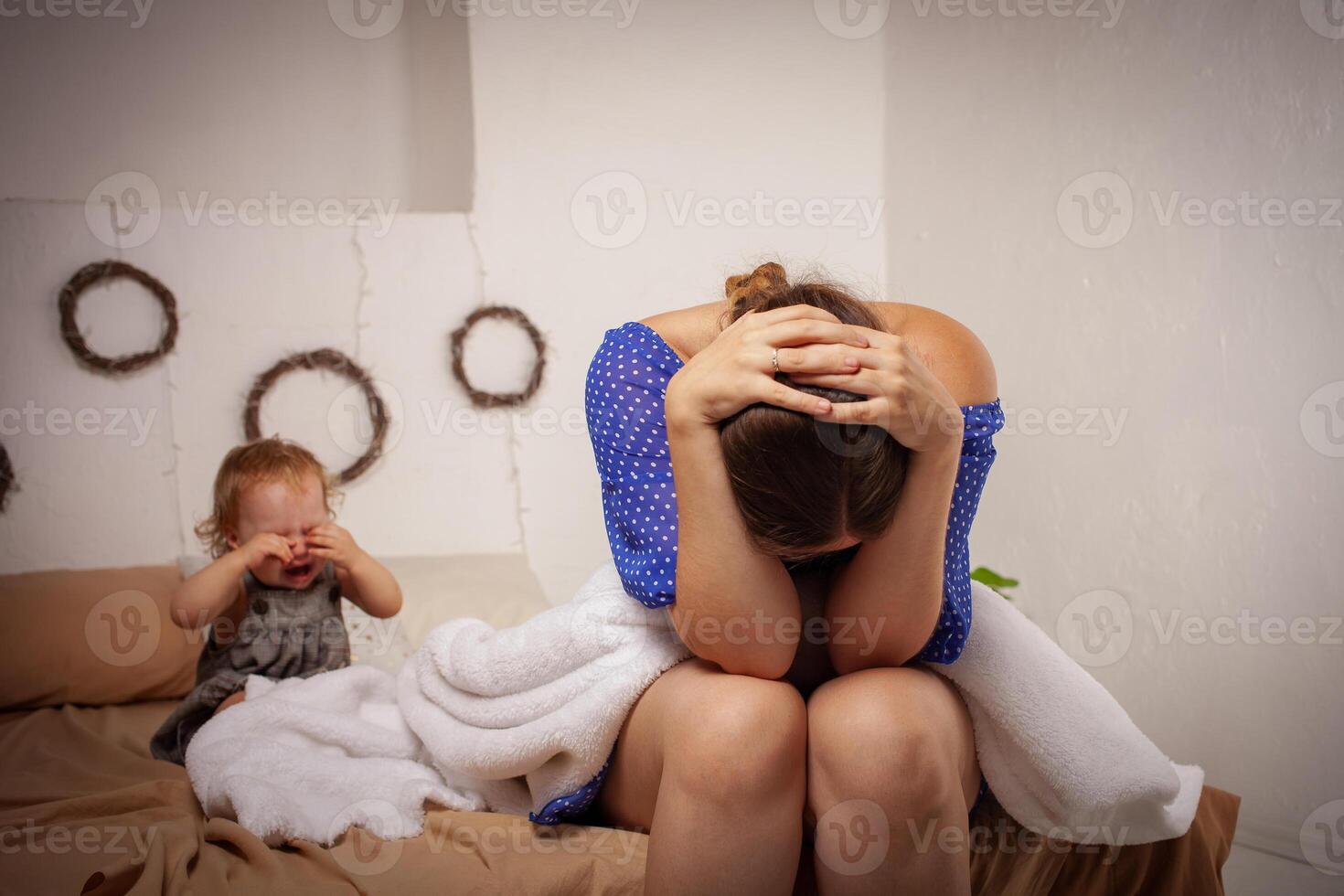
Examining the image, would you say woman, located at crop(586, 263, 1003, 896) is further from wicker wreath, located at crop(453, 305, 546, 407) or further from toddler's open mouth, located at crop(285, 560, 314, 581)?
wicker wreath, located at crop(453, 305, 546, 407)

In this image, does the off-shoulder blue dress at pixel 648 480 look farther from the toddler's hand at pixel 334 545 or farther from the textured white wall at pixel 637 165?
the textured white wall at pixel 637 165

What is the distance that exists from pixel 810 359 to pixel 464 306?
1.75 metres

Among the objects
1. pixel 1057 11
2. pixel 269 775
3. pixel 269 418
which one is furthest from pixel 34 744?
pixel 1057 11

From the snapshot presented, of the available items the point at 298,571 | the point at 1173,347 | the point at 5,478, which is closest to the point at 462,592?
the point at 298,571

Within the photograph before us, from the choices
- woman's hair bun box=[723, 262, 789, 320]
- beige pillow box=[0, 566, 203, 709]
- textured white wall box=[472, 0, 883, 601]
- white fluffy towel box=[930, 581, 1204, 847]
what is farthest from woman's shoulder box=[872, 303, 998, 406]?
beige pillow box=[0, 566, 203, 709]

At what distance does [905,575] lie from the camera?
3.13ft

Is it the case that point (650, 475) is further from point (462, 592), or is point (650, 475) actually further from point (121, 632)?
point (121, 632)

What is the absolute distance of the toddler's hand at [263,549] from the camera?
1584 mm

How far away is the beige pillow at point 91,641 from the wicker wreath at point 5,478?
37cm

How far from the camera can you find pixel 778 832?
872 mm

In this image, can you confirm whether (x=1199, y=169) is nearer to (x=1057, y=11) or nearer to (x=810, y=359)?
(x=1057, y=11)

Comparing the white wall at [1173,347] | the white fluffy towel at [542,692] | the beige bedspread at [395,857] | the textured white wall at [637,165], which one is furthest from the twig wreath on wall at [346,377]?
the white wall at [1173,347]

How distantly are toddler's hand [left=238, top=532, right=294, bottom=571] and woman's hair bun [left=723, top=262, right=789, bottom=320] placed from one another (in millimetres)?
844

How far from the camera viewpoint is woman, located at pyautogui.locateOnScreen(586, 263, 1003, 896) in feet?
2.79
